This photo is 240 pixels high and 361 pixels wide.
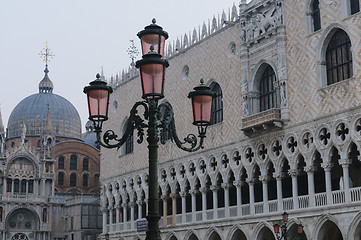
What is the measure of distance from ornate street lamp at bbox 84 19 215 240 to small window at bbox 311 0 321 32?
14074 mm

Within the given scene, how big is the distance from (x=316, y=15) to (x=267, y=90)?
12.5 ft

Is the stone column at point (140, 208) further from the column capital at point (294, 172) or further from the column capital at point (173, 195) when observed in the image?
the column capital at point (294, 172)

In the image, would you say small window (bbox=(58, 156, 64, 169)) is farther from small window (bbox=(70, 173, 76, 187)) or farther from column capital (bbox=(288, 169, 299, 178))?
column capital (bbox=(288, 169, 299, 178))

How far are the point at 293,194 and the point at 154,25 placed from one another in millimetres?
14751

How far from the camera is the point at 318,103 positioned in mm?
22156

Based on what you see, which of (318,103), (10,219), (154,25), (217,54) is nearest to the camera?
(154,25)

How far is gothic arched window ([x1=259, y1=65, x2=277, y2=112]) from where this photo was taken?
25.0m

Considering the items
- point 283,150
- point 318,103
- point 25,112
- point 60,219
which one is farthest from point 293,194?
point 25,112

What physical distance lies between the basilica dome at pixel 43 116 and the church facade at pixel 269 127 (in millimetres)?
23946

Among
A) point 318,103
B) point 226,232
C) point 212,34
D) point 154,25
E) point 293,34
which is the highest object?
point 212,34

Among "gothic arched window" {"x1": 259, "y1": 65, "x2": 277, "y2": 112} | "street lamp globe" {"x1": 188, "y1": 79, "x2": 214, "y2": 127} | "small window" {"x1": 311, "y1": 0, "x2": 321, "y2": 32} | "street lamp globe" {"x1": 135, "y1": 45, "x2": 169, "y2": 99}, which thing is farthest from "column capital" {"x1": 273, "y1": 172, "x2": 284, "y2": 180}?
"street lamp globe" {"x1": 135, "y1": 45, "x2": 169, "y2": 99}

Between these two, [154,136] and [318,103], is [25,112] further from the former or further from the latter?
[154,136]

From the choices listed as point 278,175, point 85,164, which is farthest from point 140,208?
point 85,164

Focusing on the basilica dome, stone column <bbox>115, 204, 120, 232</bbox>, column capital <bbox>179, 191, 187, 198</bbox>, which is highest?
the basilica dome
